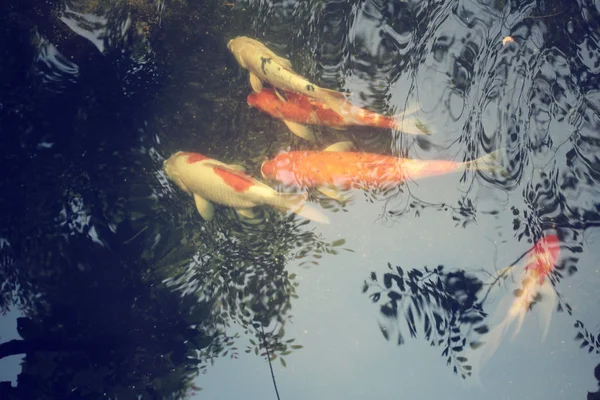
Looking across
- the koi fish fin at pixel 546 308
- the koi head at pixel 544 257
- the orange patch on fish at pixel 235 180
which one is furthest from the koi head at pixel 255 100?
the koi fish fin at pixel 546 308

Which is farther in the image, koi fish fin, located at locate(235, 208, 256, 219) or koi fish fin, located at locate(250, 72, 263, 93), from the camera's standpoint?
koi fish fin, located at locate(250, 72, 263, 93)

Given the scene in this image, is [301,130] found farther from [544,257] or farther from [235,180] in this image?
[544,257]

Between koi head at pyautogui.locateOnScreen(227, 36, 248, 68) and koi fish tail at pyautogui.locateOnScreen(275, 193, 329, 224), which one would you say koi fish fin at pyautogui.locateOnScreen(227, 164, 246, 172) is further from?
koi head at pyautogui.locateOnScreen(227, 36, 248, 68)

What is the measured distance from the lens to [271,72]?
7.73 ft

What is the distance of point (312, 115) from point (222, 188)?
580 millimetres

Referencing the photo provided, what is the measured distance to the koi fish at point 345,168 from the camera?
7.34 ft

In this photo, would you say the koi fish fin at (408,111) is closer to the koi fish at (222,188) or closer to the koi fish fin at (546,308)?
the koi fish at (222,188)

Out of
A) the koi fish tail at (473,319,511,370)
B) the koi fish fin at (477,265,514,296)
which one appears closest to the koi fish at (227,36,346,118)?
the koi fish fin at (477,265,514,296)

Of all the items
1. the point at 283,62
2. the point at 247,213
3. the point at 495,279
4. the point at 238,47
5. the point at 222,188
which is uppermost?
the point at 238,47

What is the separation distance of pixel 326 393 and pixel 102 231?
1313mm

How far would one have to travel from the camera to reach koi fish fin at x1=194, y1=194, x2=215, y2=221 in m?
2.28

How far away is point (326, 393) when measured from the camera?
2.14 m

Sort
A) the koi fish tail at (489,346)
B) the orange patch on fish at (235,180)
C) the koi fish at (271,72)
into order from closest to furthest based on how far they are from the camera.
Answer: the koi fish tail at (489,346) → the orange patch on fish at (235,180) → the koi fish at (271,72)

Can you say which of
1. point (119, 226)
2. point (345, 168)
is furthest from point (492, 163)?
point (119, 226)
